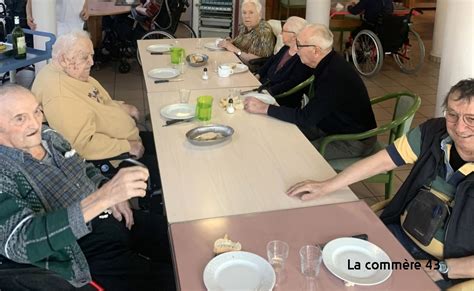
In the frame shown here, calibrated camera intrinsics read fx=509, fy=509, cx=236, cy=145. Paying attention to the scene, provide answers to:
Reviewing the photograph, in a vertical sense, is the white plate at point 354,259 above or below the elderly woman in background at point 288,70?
below

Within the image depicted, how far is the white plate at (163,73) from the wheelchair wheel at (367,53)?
10.5 feet

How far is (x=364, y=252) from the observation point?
1444 mm

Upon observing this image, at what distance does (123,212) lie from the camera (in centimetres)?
204

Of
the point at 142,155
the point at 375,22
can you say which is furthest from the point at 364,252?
the point at 375,22

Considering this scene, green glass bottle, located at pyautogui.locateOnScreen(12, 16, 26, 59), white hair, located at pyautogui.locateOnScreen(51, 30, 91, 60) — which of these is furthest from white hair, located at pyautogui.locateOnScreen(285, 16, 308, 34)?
green glass bottle, located at pyautogui.locateOnScreen(12, 16, 26, 59)

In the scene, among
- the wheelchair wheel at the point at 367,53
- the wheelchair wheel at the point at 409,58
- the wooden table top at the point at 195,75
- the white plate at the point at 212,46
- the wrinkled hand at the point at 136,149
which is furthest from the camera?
the wheelchair wheel at the point at 409,58

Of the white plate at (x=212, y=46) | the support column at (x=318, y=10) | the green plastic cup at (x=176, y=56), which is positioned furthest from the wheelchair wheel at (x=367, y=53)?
the green plastic cup at (x=176, y=56)

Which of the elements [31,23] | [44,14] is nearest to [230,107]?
[44,14]

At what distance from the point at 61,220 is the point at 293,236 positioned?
673 millimetres

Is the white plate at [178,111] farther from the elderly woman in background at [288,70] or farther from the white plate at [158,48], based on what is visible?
the white plate at [158,48]

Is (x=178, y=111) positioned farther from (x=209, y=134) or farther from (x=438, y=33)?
(x=438, y=33)

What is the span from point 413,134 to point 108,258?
46.7 inches

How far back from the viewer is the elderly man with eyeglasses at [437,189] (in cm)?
162

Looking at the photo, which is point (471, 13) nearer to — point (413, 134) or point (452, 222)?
point (413, 134)
